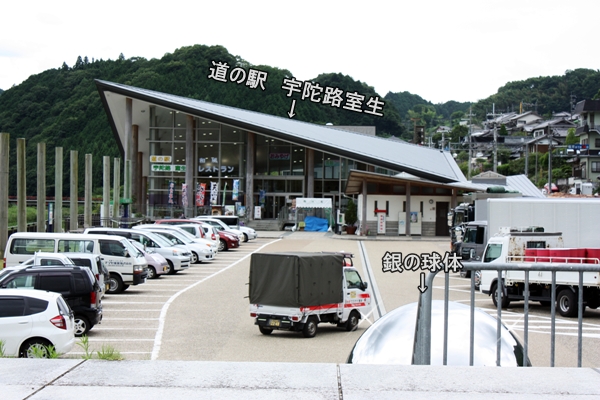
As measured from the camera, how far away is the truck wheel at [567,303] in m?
16.9

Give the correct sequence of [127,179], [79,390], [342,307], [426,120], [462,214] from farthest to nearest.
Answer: [426,120]
[127,179]
[462,214]
[342,307]
[79,390]

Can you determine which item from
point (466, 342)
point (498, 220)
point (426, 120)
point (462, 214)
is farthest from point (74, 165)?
point (426, 120)

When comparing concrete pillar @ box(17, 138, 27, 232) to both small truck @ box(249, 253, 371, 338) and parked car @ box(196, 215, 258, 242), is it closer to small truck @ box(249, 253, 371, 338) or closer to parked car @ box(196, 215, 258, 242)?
parked car @ box(196, 215, 258, 242)

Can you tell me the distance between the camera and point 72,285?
14391 millimetres

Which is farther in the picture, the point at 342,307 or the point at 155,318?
the point at 155,318

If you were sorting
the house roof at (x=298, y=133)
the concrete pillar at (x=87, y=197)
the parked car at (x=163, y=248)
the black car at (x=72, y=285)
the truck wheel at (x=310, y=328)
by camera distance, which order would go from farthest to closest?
the house roof at (x=298, y=133) → the concrete pillar at (x=87, y=197) → the parked car at (x=163, y=248) → the truck wheel at (x=310, y=328) → the black car at (x=72, y=285)

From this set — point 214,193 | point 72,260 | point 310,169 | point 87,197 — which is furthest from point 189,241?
point 310,169

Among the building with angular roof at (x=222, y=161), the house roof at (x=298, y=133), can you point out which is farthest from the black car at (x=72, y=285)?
the building with angular roof at (x=222, y=161)

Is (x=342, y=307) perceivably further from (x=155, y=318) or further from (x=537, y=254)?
(x=537, y=254)

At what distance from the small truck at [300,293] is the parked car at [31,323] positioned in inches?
184

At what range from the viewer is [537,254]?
18.8 metres

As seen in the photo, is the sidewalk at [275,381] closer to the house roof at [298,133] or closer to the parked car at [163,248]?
the parked car at [163,248]

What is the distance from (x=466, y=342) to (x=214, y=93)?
93934 millimetres

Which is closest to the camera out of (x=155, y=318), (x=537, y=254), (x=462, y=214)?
(x=155, y=318)
